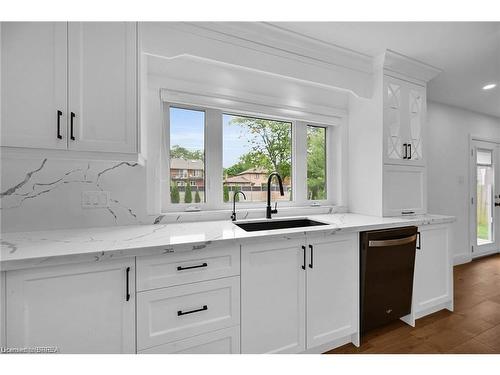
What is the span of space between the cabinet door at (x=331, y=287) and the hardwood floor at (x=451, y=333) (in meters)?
0.21

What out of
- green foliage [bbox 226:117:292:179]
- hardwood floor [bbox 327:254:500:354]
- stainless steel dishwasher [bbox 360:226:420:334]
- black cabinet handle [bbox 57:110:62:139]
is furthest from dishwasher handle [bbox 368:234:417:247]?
black cabinet handle [bbox 57:110:62:139]

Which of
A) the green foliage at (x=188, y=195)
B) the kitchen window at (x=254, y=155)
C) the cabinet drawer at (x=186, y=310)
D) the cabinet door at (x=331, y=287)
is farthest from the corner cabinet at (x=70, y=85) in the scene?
the cabinet door at (x=331, y=287)

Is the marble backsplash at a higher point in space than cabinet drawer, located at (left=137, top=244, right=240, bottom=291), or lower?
higher

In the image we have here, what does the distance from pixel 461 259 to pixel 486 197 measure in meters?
1.31

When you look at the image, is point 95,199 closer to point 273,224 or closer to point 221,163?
point 221,163

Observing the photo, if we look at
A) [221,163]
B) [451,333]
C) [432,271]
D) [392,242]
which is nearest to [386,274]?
[392,242]

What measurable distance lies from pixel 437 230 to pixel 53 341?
281cm

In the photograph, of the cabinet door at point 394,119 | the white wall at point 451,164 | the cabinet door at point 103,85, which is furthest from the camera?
the white wall at point 451,164

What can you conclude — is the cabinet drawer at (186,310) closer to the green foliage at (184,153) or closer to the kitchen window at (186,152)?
the kitchen window at (186,152)

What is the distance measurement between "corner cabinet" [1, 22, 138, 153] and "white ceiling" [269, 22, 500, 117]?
3.69ft

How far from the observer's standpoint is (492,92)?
2980mm

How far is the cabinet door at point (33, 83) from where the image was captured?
115cm

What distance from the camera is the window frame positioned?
197cm

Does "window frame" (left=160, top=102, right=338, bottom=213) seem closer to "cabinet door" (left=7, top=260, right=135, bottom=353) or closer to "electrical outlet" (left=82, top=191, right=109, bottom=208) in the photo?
"electrical outlet" (left=82, top=191, right=109, bottom=208)
